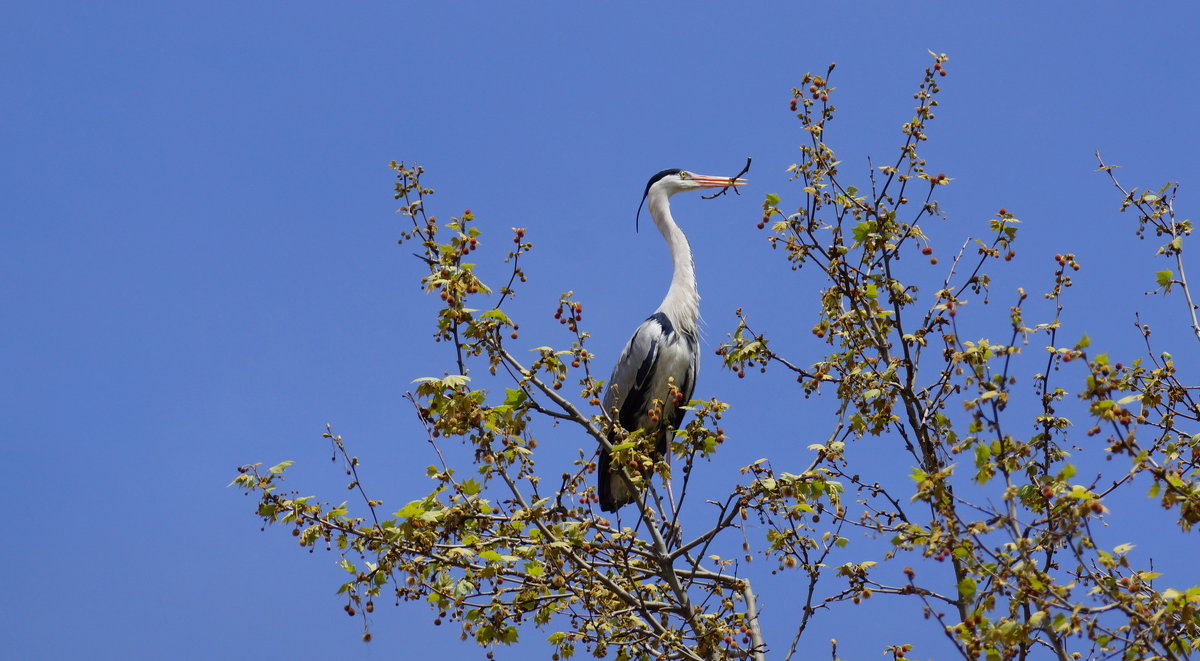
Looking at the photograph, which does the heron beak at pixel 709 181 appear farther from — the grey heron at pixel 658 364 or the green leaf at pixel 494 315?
the green leaf at pixel 494 315

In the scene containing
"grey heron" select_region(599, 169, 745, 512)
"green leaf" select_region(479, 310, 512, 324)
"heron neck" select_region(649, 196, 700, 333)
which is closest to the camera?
"green leaf" select_region(479, 310, 512, 324)

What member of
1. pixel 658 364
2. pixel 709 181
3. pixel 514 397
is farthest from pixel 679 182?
pixel 514 397

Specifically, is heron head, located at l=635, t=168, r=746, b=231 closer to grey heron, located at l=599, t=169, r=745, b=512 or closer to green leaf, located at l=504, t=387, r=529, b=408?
grey heron, located at l=599, t=169, r=745, b=512

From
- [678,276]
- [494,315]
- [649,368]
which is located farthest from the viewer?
[678,276]

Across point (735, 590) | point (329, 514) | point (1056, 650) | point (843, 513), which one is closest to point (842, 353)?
point (843, 513)

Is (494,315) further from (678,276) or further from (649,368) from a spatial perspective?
(678,276)

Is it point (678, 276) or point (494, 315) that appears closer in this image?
point (494, 315)

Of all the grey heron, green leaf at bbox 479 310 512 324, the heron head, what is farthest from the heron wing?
green leaf at bbox 479 310 512 324

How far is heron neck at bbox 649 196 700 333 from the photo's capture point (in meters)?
9.48

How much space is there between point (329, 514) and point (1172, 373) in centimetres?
414

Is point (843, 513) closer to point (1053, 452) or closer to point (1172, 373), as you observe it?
point (1053, 452)

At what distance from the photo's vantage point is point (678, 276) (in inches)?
385

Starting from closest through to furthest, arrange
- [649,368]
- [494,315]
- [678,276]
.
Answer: [494,315]
[649,368]
[678,276]

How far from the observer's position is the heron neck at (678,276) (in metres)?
9.48
